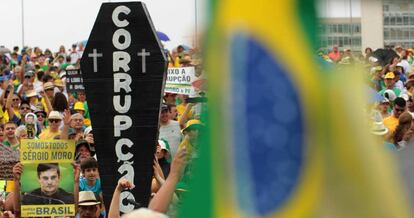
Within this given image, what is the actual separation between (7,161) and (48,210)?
3.96 feet

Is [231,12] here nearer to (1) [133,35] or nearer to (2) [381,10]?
(2) [381,10]

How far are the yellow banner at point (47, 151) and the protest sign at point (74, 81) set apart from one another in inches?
225

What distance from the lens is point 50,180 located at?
7855mm

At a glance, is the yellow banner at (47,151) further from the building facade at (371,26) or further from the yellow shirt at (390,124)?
the building facade at (371,26)

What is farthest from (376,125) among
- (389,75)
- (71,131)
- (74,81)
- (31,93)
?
(31,93)

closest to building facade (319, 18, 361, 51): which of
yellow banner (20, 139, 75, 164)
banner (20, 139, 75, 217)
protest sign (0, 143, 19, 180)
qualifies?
banner (20, 139, 75, 217)

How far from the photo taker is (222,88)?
5.11 feet

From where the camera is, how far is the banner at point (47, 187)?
25.6ft

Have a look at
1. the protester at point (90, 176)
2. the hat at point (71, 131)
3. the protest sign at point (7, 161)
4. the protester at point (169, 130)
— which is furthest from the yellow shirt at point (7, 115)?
the protester at point (90, 176)

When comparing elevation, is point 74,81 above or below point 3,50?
below

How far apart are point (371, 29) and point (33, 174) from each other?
6583 mm

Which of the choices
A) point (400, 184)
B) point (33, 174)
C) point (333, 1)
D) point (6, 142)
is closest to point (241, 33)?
point (333, 1)

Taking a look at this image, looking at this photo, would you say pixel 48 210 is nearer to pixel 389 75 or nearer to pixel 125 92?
pixel 125 92

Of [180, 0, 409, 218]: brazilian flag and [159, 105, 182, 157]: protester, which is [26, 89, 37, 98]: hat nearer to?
[159, 105, 182, 157]: protester
